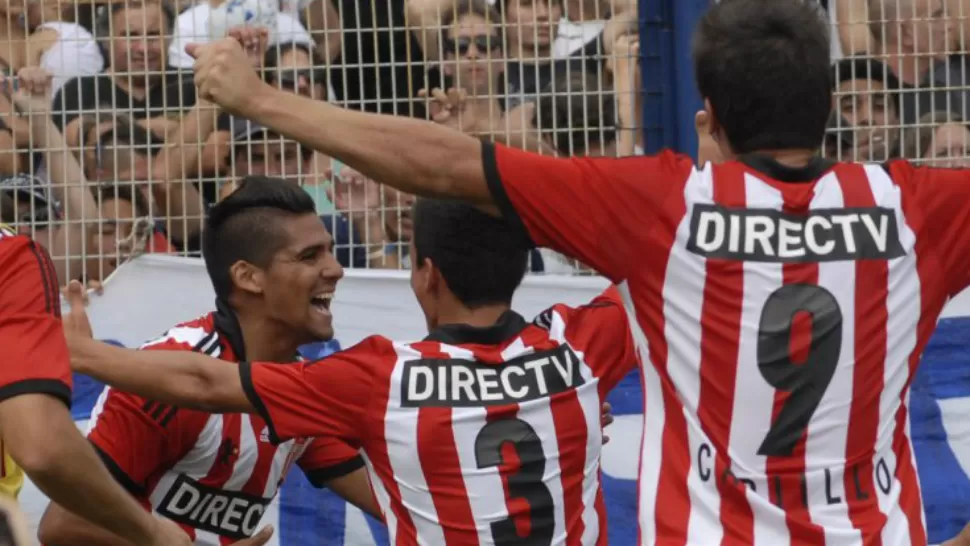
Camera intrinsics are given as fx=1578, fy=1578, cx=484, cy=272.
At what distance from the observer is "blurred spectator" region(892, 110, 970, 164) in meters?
5.32

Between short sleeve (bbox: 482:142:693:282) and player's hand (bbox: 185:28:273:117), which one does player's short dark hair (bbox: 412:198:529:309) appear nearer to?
short sleeve (bbox: 482:142:693:282)

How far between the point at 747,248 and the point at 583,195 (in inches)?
12.2

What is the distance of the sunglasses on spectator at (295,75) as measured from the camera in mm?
5305

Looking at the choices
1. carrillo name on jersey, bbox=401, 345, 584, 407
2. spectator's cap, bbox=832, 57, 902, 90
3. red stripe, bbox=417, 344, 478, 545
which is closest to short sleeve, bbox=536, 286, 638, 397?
carrillo name on jersey, bbox=401, 345, 584, 407

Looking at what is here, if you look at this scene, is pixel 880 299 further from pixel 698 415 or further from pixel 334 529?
pixel 334 529

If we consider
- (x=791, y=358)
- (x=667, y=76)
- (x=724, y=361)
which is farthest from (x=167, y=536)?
(x=667, y=76)

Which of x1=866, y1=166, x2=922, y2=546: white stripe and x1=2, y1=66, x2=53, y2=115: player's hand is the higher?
x1=2, y1=66, x2=53, y2=115: player's hand

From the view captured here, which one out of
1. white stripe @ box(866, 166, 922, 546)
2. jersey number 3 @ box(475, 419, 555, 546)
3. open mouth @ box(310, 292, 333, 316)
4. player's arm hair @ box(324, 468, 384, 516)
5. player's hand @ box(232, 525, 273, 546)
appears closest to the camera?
white stripe @ box(866, 166, 922, 546)

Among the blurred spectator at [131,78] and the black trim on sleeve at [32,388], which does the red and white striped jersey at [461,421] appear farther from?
the blurred spectator at [131,78]

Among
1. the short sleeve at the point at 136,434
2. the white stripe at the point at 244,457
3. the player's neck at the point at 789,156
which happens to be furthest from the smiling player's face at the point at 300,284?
the player's neck at the point at 789,156

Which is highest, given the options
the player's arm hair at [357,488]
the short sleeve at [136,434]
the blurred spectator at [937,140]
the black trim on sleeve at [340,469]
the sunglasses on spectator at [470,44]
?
the sunglasses on spectator at [470,44]

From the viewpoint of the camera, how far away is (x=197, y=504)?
434 cm

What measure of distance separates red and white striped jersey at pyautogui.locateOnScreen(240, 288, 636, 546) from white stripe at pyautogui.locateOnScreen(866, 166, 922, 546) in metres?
0.84

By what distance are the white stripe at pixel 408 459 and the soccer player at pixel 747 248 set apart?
2.31ft
